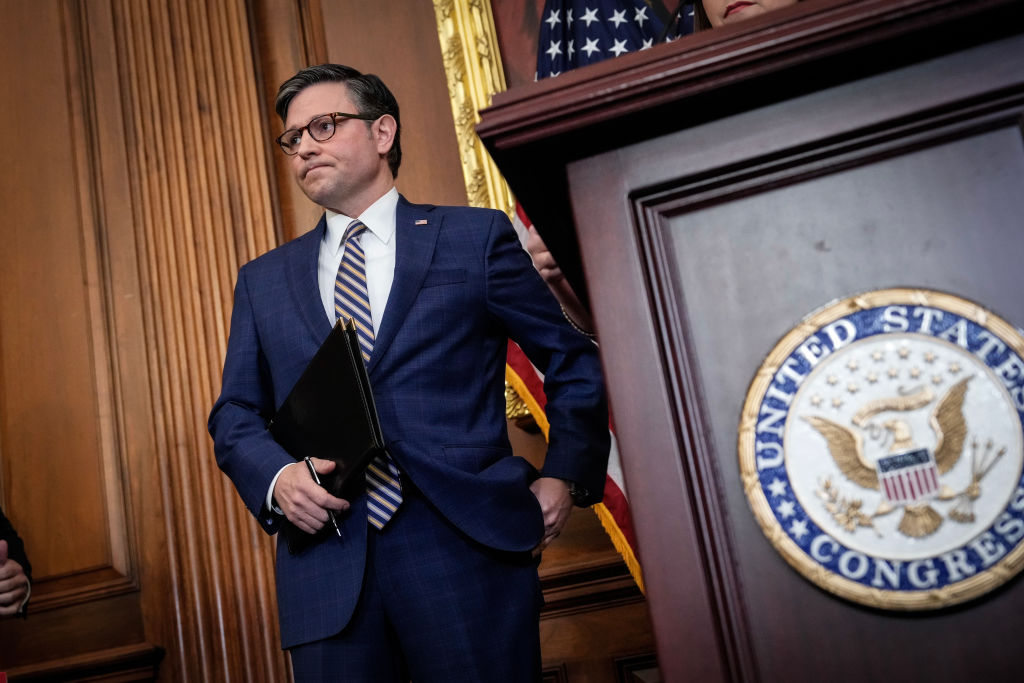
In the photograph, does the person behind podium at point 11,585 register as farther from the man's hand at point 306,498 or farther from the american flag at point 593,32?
the american flag at point 593,32

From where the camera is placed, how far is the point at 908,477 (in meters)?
0.75

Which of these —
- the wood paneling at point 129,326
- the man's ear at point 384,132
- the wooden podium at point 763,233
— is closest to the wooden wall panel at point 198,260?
the wood paneling at point 129,326

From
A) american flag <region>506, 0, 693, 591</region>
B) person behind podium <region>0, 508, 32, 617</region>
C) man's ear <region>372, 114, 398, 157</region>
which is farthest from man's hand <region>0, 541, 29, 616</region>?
american flag <region>506, 0, 693, 591</region>

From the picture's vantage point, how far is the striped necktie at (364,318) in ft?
5.17

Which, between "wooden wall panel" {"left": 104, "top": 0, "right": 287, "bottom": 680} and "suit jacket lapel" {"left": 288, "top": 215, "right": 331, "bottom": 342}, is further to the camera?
"wooden wall panel" {"left": 104, "top": 0, "right": 287, "bottom": 680}

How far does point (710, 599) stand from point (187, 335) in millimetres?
2561

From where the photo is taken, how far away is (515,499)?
1.63 metres

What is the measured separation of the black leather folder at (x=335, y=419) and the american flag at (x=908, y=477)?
786mm

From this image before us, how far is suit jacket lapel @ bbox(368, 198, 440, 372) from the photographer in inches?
66.6

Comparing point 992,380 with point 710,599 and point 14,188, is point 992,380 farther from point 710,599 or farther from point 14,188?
point 14,188

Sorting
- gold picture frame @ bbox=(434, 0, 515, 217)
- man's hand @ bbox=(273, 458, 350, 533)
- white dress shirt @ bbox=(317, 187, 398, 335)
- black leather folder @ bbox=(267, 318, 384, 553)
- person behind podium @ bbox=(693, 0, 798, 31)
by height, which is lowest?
man's hand @ bbox=(273, 458, 350, 533)

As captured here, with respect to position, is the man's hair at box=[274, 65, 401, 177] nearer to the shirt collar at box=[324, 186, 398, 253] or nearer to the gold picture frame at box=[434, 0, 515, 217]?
the shirt collar at box=[324, 186, 398, 253]

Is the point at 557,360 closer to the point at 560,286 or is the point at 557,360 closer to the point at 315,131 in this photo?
the point at 560,286

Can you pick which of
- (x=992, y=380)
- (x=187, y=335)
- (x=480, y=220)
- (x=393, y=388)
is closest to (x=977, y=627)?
(x=992, y=380)
